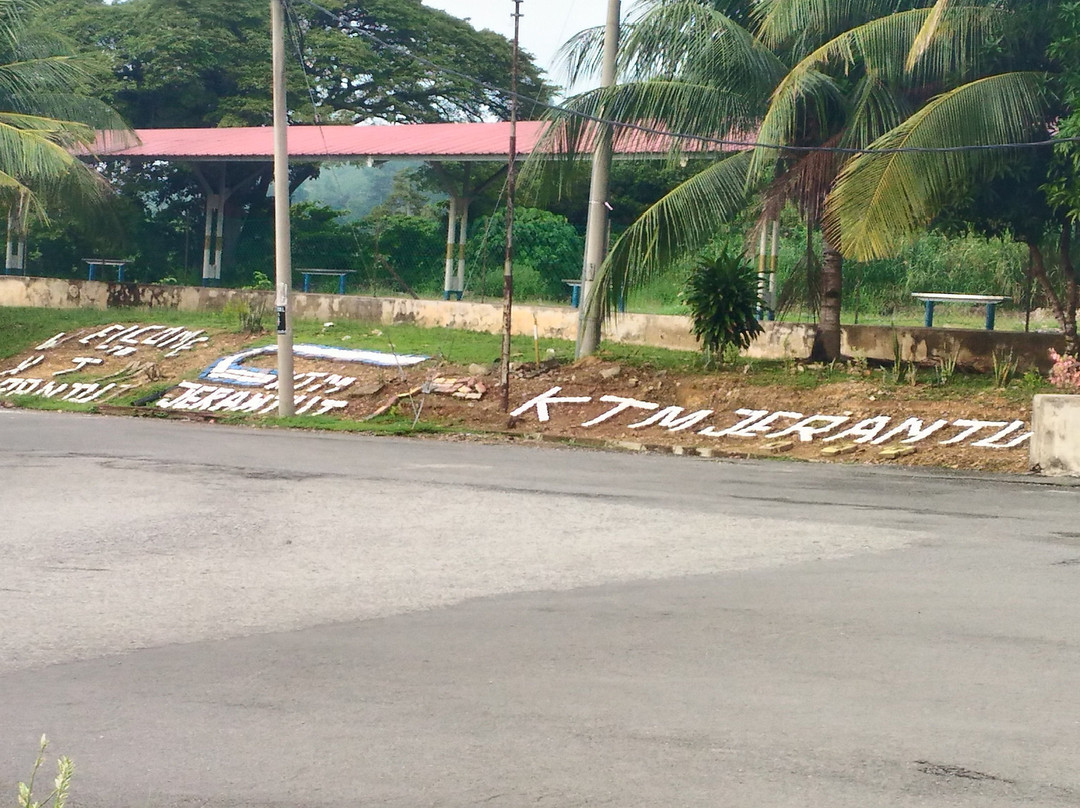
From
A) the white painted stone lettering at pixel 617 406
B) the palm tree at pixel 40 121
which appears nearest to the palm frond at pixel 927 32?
the white painted stone lettering at pixel 617 406

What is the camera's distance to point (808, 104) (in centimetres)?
1920

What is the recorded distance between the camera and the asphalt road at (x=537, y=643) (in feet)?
16.2

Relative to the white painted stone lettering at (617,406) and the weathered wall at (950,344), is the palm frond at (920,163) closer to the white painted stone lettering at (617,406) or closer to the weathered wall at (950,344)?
the weathered wall at (950,344)

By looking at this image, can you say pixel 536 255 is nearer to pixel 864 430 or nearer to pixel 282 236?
pixel 282 236

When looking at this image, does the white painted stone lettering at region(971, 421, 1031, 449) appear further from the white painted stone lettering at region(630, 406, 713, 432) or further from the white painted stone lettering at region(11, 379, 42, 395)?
the white painted stone lettering at region(11, 379, 42, 395)

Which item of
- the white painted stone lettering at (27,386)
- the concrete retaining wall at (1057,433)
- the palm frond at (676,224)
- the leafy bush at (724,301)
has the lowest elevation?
the white painted stone lettering at (27,386)

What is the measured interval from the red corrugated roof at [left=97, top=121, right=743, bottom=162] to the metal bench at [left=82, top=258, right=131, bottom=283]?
3023 millimetres

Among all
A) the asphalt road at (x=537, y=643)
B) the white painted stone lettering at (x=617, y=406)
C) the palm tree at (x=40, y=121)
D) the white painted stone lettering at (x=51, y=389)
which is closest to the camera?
the asphalt road at (x=537, y=643)

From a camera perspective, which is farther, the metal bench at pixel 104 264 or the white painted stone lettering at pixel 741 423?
the metal bench at pixel 104 264

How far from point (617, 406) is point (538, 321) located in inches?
241

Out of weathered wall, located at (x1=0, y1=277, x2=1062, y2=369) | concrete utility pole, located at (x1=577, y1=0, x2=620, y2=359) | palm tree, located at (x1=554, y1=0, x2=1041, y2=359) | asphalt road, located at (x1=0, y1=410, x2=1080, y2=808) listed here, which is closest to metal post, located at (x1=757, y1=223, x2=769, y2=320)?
palm tree, located at (x1=554, y1=0, x2=1041, y2=359)

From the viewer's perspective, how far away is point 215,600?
7793mm

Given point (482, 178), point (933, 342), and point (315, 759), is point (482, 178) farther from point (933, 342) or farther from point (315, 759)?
point (315, 759)

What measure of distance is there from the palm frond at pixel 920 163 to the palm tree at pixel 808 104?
3 centimetres
